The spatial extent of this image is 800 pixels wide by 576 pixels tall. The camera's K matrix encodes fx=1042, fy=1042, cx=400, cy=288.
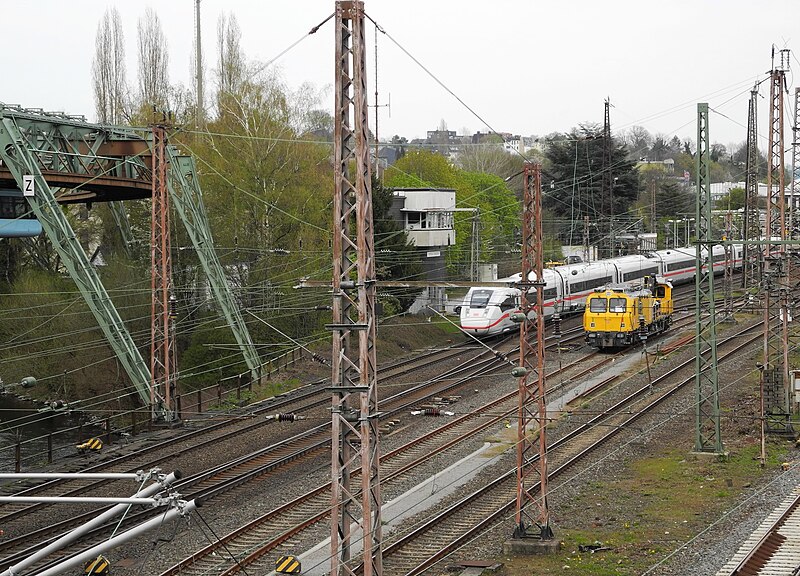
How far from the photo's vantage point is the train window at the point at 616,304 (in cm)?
3959

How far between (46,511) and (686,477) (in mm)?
13636

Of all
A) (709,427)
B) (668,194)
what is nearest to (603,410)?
(709,427)

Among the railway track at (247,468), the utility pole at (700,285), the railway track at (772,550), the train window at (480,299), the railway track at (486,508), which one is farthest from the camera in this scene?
the train window at (480,299)

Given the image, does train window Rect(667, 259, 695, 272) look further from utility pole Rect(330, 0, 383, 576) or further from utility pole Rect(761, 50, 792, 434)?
utility pole Rect(330, 0, 383, 576)

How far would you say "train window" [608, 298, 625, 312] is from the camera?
39594mm

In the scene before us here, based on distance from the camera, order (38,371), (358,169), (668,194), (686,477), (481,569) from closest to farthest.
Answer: (358,169) < (481,569) < (686,477) < (38,371) < (668,194)

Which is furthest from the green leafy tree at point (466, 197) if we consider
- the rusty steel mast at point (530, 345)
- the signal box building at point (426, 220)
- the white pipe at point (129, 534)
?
the white pipe at point (129, 534)

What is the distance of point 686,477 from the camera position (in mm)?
23047

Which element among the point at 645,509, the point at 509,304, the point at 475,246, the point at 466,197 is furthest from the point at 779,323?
the point at 466,197

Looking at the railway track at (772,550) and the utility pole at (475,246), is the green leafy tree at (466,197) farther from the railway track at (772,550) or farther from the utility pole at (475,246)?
the railway track at (772,550)

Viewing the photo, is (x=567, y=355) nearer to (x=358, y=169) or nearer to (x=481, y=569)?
(x=481, y=569)

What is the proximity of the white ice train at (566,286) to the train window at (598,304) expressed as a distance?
6.87ft

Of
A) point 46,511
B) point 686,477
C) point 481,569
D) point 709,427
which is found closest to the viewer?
point 481,569

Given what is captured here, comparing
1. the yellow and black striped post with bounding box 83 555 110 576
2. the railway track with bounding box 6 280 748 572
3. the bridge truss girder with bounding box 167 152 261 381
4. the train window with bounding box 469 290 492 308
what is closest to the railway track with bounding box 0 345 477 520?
the railway track with bounding box 6 280 748 572
